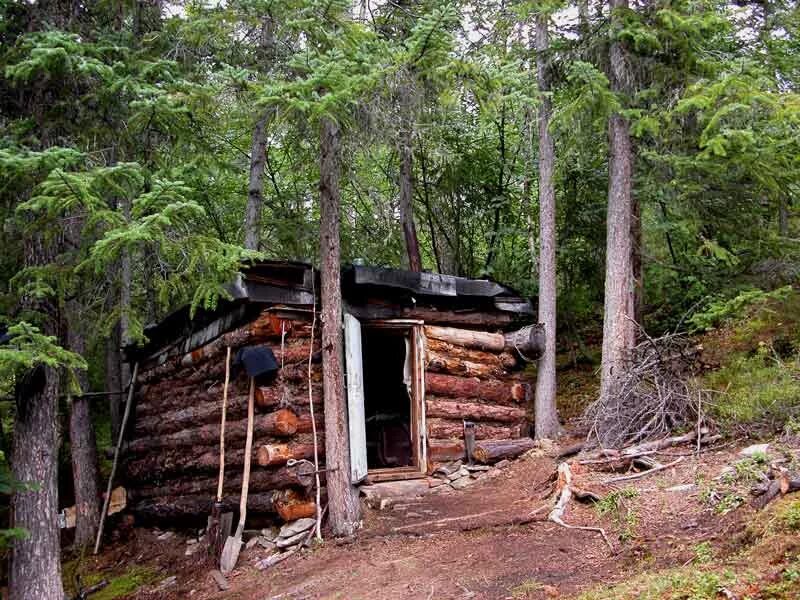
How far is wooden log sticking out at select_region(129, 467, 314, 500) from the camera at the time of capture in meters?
8.23

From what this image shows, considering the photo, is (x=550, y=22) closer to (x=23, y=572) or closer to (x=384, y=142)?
(x=384, y=142)

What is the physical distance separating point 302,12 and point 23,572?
22.1 ft

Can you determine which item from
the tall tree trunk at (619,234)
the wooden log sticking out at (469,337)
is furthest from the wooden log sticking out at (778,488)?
the wooden log sticking out at (469,337)

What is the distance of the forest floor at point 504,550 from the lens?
197 inches

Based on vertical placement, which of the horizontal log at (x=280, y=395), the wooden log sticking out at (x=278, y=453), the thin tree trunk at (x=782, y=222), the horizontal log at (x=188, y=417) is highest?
the thin tree trunk at (x=782, y=222)

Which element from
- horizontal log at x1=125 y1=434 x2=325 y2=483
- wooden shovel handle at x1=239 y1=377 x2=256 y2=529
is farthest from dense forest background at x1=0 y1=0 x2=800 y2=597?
wooden shovel handle at x1=239 y1=377 x2=256 y2=529

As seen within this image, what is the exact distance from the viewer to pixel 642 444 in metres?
7.92

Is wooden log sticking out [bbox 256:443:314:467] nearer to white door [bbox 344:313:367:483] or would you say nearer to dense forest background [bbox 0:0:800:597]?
white door [bbox 344:313:367:483]

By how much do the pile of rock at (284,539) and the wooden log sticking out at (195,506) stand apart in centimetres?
20

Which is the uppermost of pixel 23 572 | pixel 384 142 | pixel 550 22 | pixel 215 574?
pixel 550 22

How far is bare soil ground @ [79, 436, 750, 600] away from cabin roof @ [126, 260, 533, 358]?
3005mm

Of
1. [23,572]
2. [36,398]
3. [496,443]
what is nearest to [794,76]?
[496,443]

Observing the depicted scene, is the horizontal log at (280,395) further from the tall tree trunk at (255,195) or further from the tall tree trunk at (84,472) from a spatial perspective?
the tall tree trunk at (84,472)

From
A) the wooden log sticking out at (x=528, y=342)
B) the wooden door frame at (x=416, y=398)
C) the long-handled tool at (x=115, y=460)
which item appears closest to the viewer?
the wooden door frame at (x=416, y=398)
